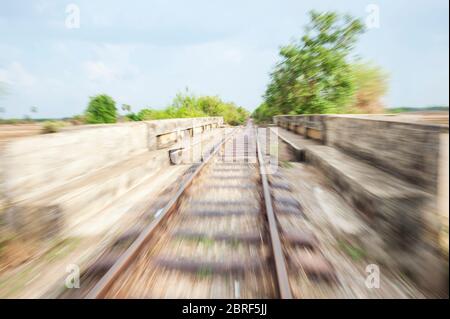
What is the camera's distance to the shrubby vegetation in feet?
80.6

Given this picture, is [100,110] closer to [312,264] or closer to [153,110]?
[312,264]

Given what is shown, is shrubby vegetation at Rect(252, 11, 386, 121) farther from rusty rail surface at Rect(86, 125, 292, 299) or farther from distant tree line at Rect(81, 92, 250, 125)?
rusty rail surface at Rect(86, 125, 292, 299)

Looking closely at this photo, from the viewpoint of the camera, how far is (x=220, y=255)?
275 cm

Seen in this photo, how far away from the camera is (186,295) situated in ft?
7.18

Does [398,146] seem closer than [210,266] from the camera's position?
No

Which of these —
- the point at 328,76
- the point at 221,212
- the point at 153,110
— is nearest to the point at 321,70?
the point at 328,76

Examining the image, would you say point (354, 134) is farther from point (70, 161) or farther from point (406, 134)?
point (70, 161)

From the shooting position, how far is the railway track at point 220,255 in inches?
87.6

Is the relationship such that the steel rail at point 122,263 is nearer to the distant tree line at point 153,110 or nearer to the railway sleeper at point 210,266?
the railway sleeper at point 210,266


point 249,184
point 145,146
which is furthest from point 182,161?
point 249,184

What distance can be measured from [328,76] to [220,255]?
26537 mm

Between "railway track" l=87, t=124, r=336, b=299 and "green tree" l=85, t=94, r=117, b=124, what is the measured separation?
5159 millimetres

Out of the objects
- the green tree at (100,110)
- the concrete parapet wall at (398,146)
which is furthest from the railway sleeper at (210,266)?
the green tree at (100,110)

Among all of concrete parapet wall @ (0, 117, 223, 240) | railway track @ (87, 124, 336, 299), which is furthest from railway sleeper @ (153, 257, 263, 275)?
concrete parapet wall @ (0, 117, 223, 240)
